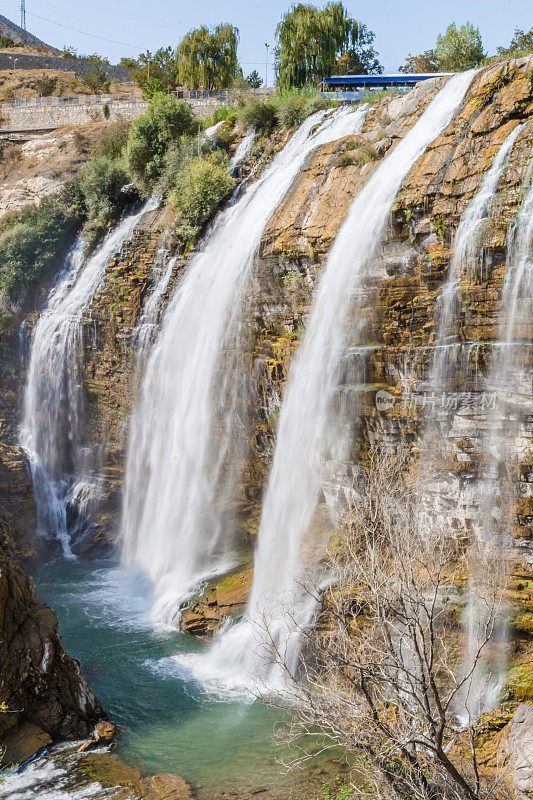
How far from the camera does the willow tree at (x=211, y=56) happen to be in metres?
37.5

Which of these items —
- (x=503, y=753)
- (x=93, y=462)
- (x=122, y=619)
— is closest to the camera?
(x=503, y=753)

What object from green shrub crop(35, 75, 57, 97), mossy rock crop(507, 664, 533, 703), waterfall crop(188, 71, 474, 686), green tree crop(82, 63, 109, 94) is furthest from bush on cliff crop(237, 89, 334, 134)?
green tree crop(82, 63, 109, 94)

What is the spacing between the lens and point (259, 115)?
24.6m

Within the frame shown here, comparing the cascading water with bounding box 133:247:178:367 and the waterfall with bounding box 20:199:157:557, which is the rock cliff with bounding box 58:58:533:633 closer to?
the cascading water with bounding box 133:247:178:367

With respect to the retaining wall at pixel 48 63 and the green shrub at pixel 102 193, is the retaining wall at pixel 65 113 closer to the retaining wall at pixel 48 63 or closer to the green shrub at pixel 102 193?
the green shrub at pixel 102 193

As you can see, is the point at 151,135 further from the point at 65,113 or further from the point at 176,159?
the point at 65,113

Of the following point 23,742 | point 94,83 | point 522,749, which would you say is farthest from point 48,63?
point 522,749

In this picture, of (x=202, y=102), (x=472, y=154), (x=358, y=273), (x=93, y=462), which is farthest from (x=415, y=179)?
(x=202, y=102)

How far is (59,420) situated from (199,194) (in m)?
9.37

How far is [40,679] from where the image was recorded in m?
11.6

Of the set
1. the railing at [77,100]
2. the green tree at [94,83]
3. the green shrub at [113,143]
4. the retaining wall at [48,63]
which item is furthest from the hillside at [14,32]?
the green shrub at [113,143]

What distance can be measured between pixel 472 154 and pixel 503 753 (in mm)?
11434

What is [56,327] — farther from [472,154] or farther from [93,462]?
[472,154]

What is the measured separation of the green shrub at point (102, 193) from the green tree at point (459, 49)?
64.5 ft
